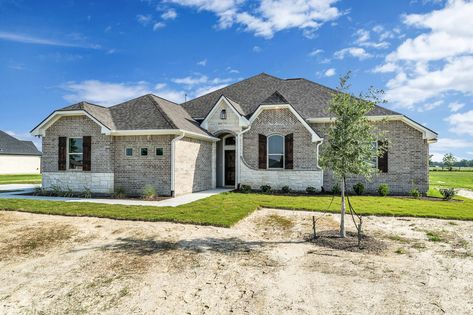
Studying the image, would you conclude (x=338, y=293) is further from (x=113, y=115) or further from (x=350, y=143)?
(x=113, y=115)

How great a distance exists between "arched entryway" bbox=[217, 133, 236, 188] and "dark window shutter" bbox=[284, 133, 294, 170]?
161 inches

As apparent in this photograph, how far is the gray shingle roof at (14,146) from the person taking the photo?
4383 cm

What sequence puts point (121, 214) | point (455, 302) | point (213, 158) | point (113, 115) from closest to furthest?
point (455, 302) < point (121, 214) < point (113, 115) < point (213, 158)

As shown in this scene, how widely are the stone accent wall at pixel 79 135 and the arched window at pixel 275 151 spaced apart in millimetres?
9583

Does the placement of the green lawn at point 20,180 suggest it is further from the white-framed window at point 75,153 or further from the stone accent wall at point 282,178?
the stone accent wall at point 282,178

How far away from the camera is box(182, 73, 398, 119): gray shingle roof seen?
68.2 feet

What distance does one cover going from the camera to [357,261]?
6.53 m

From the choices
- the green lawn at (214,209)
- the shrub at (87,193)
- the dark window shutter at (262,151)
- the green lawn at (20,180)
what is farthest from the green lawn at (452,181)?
the green lawn at (20,180)

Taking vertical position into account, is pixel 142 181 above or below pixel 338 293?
above

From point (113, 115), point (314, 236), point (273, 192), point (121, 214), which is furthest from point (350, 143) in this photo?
point (113, 115)

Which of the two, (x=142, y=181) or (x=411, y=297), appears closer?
(x=411, y=297)

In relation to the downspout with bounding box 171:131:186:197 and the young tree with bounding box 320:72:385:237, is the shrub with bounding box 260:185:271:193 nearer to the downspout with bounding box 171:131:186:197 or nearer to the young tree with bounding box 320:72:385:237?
the downspout with bounding box 171:131:186:197

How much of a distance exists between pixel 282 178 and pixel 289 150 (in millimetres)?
1830

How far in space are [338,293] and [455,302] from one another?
1801 millimetres
